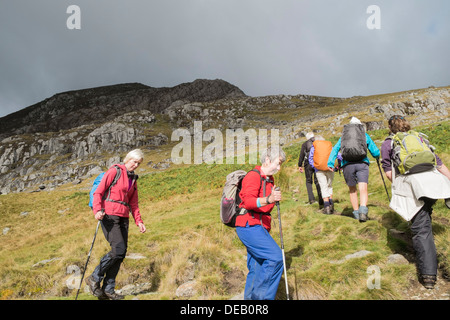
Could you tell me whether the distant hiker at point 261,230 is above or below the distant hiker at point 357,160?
below

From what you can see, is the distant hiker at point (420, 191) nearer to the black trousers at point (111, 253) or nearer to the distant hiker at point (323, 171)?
the distant hiker at point (323, 171)

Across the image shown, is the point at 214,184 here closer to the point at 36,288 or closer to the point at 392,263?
the point at 36,288

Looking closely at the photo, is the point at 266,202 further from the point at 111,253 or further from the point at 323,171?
the point at 323,171

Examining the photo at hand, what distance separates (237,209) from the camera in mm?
4562

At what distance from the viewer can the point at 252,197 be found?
13.8ft

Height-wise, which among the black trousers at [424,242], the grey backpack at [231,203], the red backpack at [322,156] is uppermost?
the red backpack at [322,156]

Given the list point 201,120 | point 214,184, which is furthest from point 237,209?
point 201,120

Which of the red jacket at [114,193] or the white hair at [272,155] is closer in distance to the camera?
A: the white hair at [272,155]

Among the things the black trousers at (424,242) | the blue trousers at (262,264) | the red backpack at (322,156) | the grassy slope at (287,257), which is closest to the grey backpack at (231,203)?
the blue trousers at (262,264)

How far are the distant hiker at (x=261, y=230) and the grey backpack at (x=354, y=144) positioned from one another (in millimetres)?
3606

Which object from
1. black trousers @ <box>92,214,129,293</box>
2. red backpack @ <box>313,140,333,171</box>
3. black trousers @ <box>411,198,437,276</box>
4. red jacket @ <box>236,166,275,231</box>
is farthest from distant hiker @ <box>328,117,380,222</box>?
black trousers @ <box>92,214,129,293</box>

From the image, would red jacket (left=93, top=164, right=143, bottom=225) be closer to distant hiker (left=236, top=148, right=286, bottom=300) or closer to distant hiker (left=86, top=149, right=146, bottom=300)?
distant hiker (left=86, top=149, right=146, bottom=300)

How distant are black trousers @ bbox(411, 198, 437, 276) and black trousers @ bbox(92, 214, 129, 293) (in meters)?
6.04

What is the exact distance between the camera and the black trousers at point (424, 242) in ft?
15.3
